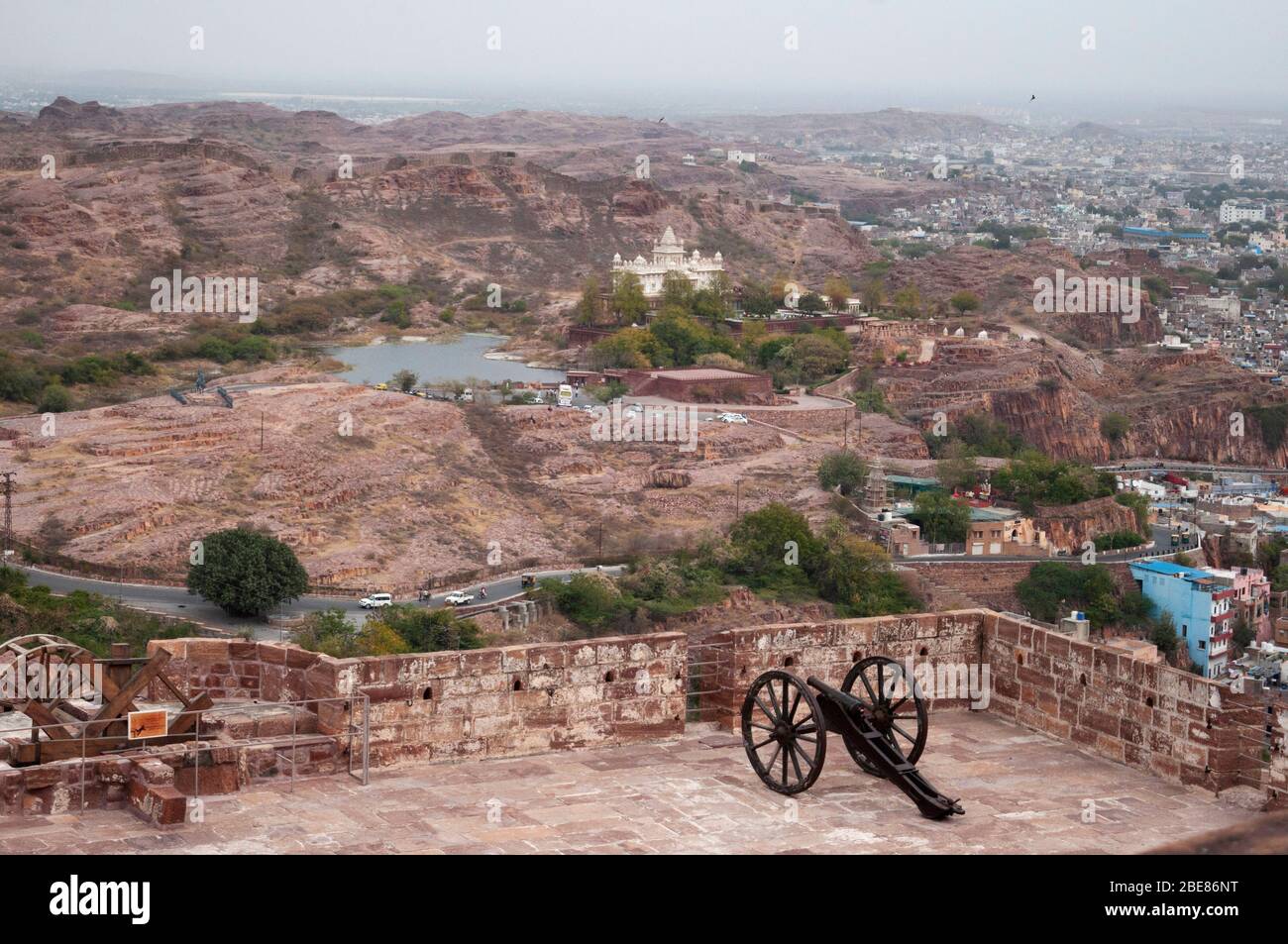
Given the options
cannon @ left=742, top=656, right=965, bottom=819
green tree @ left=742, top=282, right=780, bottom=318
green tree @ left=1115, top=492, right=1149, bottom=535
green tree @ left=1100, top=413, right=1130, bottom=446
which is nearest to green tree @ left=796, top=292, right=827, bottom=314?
green tree @ left=742, top=282, right=780, bottom=318

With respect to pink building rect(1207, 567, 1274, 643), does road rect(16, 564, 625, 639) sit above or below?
above

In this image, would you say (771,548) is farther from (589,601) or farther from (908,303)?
(908,303)

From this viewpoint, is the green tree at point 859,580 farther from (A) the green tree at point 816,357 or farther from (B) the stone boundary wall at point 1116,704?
(B) the stone boundary wall at point 1116,704

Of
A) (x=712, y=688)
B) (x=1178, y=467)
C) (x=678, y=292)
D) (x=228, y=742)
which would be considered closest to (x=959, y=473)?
(x=1178, y=467)

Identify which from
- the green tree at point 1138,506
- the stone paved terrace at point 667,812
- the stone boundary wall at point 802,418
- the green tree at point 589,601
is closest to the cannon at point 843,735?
the stone paved terrace at point 667,812

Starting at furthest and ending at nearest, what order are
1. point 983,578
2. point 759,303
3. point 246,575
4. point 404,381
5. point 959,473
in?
point 759,303 < point 404,381 < point 959,473 < point 983,578 < point 246,575

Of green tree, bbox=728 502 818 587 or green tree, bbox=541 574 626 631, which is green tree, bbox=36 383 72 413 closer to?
green tree, bbox=541 574 626 631

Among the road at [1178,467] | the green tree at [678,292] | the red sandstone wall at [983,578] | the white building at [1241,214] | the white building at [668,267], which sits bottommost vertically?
the road at [1178,467]
